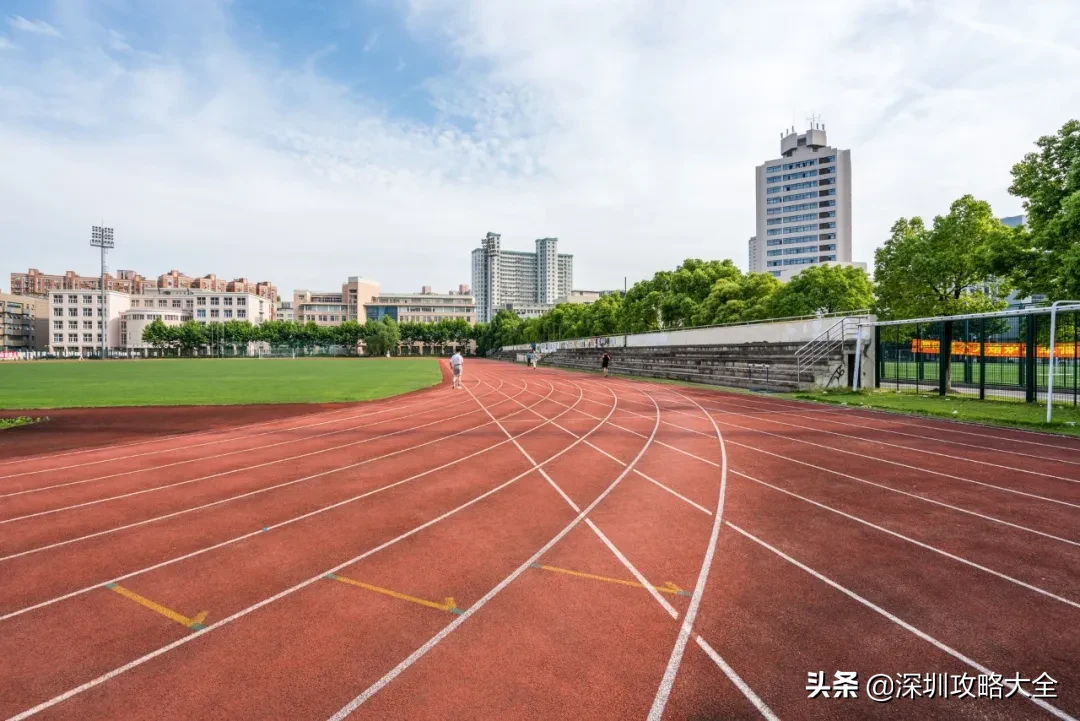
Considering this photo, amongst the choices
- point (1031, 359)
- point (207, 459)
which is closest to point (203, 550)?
point (207, 459)

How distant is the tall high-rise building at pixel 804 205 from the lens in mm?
102938

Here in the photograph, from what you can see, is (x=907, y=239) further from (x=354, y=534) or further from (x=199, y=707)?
(x=199, y=707)

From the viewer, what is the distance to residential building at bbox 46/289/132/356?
377ft

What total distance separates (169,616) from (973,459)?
12.6m

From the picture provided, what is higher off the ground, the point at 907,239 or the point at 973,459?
the point at 907,239

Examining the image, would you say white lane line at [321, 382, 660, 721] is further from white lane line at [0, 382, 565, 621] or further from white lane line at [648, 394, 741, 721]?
white lane line at [0, 382, 565, 621]

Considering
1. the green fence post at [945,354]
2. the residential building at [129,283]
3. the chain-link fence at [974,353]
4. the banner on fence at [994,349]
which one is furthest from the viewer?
the residential building at [129,283]

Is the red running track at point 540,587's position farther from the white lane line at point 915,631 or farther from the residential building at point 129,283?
the residential building at point 129,283

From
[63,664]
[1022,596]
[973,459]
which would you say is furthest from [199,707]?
[973,459]

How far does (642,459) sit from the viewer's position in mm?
9945

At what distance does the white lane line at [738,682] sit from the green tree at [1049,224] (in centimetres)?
1723

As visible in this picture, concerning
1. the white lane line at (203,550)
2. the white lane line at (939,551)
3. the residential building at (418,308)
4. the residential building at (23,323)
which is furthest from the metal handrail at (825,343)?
the residential building at (23,323)

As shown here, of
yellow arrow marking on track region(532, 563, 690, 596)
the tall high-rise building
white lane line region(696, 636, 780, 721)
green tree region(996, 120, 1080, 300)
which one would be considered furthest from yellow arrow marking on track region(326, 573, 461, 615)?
the tall high-rise building

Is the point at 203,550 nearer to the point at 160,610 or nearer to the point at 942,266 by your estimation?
the point at 160,610
